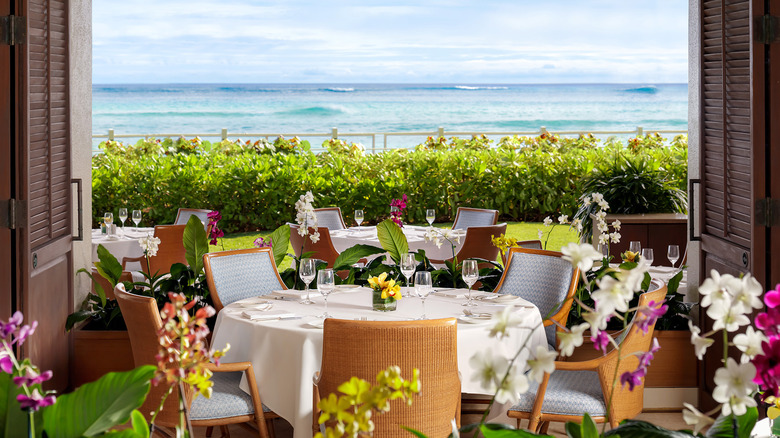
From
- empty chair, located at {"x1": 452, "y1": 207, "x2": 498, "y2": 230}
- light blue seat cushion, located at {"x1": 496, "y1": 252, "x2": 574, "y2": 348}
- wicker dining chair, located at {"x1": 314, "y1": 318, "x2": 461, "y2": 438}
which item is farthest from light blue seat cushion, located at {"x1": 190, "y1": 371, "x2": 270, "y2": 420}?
empty chair, located at {"x1": 452, "y1": 207, "x2": 498, "y2": 230}

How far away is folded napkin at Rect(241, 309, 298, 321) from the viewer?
11.4ft

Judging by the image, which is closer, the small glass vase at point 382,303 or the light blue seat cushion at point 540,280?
the small glass vase at point 382,303

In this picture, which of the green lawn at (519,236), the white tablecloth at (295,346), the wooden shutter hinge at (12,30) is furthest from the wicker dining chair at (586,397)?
the green lawn at (519,236)

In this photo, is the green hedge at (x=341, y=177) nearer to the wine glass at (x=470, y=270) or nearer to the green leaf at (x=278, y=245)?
the green leaf at (x=278, y=245)

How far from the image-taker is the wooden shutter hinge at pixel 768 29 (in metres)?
3.48

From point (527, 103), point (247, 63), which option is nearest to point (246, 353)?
point (247, 63)

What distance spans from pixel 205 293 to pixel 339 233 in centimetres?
229

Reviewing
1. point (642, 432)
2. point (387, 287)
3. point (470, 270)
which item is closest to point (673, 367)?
point (470, 270)

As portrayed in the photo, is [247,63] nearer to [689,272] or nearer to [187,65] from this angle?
[187,65]

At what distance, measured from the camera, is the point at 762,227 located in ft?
11.8

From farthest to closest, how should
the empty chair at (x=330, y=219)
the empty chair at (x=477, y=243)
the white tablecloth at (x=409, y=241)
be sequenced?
the empty chair at (x=330, y=219), the white tablecloth at (x=409, y=241), the empty chair at (x=477, y=243)

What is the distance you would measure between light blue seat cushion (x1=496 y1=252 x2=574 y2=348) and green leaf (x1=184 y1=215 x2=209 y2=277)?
1582 mm

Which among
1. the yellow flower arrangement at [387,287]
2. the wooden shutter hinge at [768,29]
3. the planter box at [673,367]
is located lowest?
the planter box at [673,367]

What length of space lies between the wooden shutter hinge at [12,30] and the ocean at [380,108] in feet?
121
